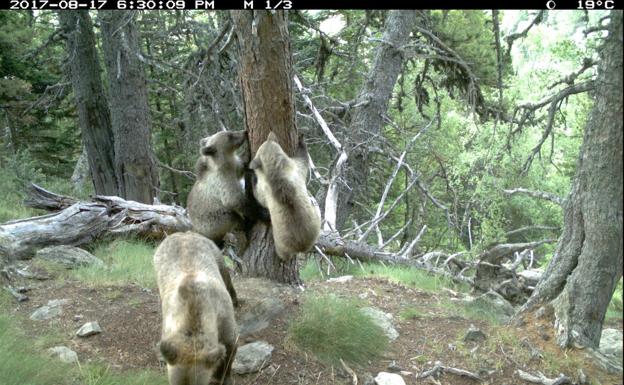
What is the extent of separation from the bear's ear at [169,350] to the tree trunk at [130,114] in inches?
291

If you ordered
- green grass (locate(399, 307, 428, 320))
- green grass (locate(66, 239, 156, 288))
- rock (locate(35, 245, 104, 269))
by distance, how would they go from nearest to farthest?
green grass (locate(399, 307, 428, 320)) → green grass (locate(66, 239, 156, 288)) → rock (locate(35, 245, 104, 269))

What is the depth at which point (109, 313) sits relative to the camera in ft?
17.7

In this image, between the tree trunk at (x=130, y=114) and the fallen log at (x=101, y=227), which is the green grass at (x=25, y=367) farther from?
the tree trunk at (x=130, y=114)

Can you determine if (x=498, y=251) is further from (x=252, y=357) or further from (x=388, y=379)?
(x=252, y=357)

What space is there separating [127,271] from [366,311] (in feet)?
10.6

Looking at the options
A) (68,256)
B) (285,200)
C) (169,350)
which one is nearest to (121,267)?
(68,256)

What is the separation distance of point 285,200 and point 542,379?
2.99 metres

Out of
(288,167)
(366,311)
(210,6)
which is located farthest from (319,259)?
(210,6)

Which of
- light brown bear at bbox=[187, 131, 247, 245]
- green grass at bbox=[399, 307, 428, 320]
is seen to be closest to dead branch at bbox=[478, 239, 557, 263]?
green grass at bbox=[399, 307, 428, 320]

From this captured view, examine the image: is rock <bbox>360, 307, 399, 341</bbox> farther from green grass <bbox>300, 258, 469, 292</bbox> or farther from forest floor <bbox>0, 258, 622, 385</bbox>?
green grass <bbox>300, 258, 469, 292</bbox>

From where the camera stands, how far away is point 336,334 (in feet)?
16.4

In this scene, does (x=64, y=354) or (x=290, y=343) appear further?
(x=290, y=343)

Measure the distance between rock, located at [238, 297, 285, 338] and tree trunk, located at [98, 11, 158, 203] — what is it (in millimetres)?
6040

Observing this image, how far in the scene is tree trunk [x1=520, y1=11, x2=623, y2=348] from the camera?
182 inches
